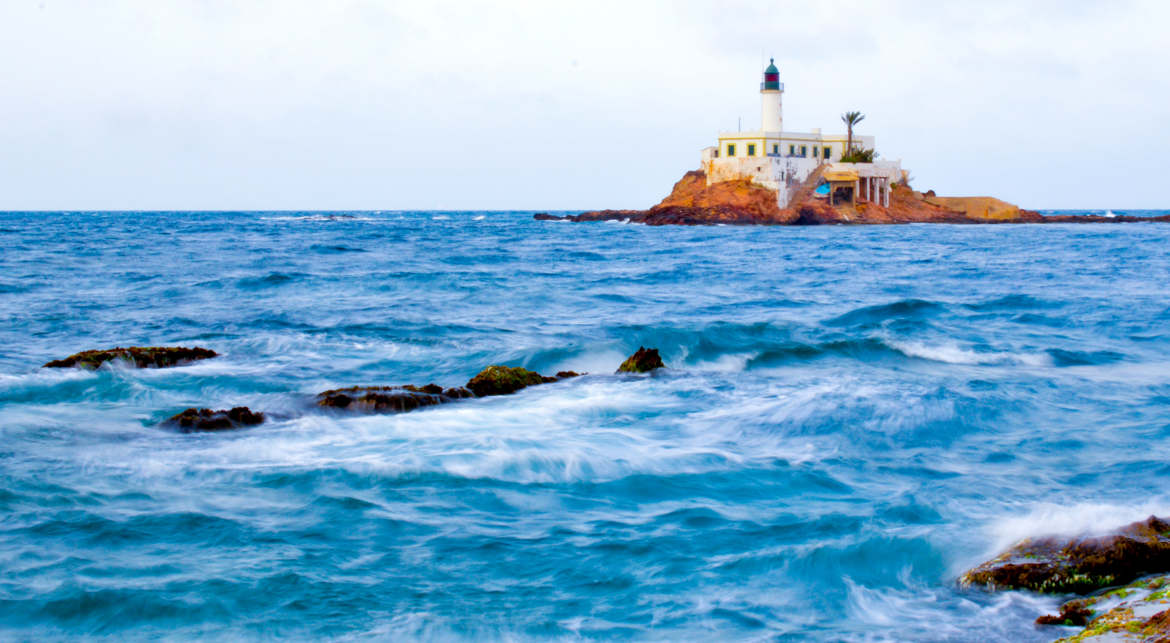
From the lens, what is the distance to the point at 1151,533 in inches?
262

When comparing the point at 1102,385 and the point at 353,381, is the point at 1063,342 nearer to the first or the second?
the point at 1102,385

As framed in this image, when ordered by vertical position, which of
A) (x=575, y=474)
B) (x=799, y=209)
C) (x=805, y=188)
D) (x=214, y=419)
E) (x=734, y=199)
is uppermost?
(x=805, y=188)

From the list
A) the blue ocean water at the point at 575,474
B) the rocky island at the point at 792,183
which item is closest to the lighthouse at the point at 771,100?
the rocky island at the point at 792,183

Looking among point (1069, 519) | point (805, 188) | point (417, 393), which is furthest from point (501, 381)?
point (805, 188)

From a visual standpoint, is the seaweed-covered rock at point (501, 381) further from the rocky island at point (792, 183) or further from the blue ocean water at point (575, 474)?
the rocky island at point (792, 183)

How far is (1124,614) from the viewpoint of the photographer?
213 inches

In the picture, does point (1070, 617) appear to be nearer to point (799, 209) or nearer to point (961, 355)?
point (961, 355)

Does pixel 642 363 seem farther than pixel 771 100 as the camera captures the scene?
No

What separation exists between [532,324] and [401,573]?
13.5 metres

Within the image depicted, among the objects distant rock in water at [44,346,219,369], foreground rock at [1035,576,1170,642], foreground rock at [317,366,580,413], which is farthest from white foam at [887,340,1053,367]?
distant rock in water at [44,346,219,369]

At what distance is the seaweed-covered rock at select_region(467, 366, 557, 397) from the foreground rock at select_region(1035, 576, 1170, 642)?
25.5ft

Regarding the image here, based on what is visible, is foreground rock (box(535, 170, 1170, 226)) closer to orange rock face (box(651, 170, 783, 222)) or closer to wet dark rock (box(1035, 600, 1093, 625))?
orange rock face (box(651, 170, 783, 222))

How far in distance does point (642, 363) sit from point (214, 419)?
6111 mm

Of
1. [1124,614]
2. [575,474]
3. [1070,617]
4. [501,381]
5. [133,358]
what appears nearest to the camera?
[1124,614]
